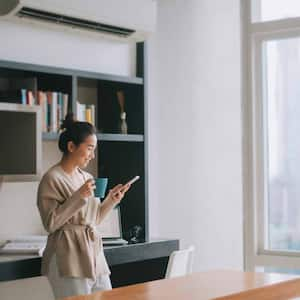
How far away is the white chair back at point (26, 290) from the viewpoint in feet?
9.73

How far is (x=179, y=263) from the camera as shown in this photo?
12.9ft

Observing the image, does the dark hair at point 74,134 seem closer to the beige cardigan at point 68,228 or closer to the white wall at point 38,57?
the beige cardigan at point 68,228

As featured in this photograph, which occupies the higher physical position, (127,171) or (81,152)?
(81,152)

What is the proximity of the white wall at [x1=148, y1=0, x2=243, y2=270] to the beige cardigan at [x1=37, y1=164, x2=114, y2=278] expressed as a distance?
1.38m

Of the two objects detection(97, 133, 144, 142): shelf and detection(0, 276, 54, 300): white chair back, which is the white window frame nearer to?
detection(97, 133, 144, 142): shelf

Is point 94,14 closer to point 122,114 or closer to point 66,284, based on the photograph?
point 122,114

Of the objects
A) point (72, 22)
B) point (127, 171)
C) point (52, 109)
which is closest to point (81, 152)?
point (52, 109)

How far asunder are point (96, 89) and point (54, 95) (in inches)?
28.1

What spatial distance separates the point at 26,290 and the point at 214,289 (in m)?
1.18

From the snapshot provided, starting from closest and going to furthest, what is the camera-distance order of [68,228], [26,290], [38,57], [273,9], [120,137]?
[26,290], [68,228], [38,57], [120,137], [273,9]

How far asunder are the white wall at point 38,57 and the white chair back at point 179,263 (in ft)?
3.22

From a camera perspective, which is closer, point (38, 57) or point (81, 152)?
point (81, 152)

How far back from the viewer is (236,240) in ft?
18.2

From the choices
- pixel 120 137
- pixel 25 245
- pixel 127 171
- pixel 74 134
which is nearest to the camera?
pixel 74 134
